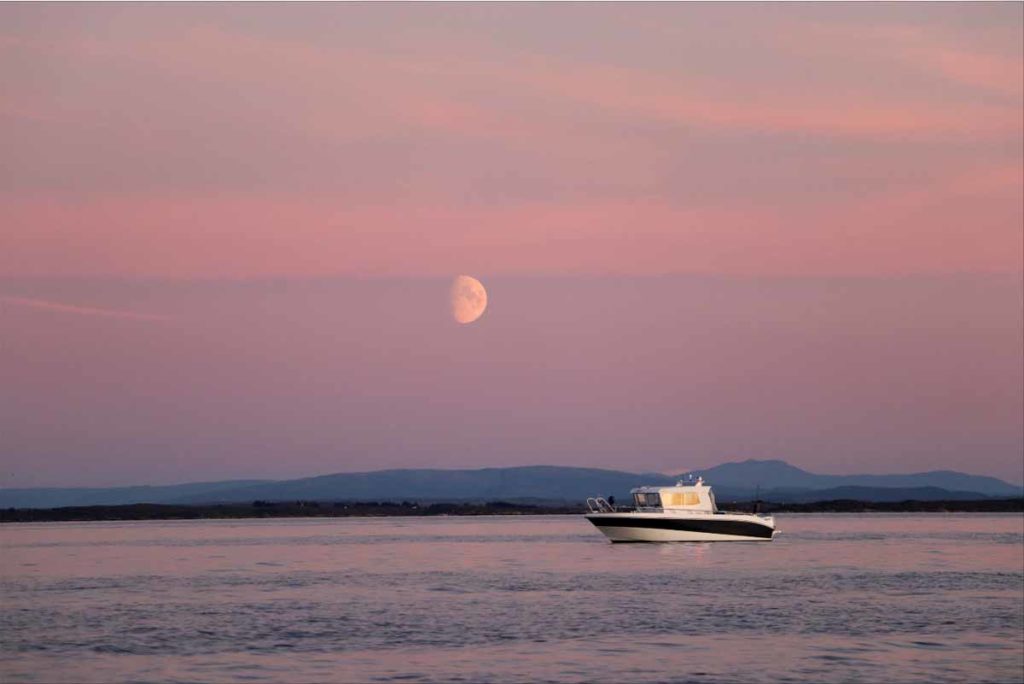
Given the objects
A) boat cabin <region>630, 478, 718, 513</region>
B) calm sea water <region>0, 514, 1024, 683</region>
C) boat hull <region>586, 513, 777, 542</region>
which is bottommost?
calm sea water <region>0, 514, 1024, 683</region>

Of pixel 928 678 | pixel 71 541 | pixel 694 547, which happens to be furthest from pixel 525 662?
pixel 71 541

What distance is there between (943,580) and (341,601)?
95.7 ft

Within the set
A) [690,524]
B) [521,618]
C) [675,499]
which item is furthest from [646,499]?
[521,618]

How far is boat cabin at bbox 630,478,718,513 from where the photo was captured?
99.7m

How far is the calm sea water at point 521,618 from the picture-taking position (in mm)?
38344

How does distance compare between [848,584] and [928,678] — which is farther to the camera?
[848,584]

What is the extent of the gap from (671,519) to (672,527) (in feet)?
2.19

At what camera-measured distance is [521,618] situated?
50.4m

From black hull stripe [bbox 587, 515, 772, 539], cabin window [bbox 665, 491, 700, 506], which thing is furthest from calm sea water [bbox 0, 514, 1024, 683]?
cabin window [bbox 665, 491, 700, 506]

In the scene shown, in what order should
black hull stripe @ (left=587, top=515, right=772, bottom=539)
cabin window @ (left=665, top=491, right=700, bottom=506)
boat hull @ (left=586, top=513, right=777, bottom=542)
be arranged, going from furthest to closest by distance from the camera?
cabin window @ (left=665, top=491, right=700, bottom=506) → boat hull @ (left=586, top=513, right=777, bottom=542) → black hull stripe @ (left=587, top=515, right=772, bottom=539)

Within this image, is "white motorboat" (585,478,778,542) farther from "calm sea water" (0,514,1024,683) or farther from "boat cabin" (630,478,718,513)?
"calm sea water" (0,514,1024,683)

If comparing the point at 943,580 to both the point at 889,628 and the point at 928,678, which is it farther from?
the point at 928,678

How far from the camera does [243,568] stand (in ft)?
272

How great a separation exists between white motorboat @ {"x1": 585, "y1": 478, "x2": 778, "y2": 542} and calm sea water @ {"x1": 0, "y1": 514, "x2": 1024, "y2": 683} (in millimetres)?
5295
